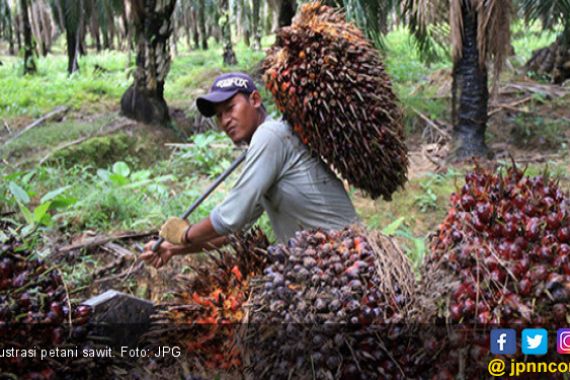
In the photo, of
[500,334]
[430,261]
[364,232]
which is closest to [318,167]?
[364,232]

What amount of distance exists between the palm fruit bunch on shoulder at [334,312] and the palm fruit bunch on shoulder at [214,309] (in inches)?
4.8

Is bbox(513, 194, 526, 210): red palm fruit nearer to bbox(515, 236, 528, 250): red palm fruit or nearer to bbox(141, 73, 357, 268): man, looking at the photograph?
bbox(515, 236, 528, 250): red palm fruit

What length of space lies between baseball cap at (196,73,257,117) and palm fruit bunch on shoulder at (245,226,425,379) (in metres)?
1.01

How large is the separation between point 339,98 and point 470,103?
14.5ft

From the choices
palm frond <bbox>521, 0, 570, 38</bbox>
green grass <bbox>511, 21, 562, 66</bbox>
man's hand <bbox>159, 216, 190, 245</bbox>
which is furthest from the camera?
green grass <bbox>511, 21, 562, 66</bbox>

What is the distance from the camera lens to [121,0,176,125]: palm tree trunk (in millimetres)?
6688

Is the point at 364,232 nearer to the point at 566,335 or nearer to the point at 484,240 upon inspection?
the point at 484,240

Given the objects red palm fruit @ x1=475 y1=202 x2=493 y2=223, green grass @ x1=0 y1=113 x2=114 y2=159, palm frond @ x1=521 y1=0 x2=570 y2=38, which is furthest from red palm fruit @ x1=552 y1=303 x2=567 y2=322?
palm frond @ x1=521 y1=0 x2=570 y2=38

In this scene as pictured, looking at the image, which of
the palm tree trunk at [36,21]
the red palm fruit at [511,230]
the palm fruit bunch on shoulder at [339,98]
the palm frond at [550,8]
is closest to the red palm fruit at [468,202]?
the red palm fruit at [511,230]

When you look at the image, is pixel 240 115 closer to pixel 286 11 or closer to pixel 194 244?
pixel 194 244

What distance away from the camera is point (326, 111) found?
175 centimetres

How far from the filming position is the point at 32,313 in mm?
1313

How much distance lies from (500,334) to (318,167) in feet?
3.71

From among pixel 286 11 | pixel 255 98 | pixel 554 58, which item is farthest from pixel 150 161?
pixel 554 58
